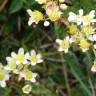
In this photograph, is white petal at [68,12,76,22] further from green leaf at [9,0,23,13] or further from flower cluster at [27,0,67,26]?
green leaf at [9,0,23,13]

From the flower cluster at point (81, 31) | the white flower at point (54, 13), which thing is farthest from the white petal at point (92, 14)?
the white flower at point (54, 13)

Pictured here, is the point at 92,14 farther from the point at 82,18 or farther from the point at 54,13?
the point at 54,13

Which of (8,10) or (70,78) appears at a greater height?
(8,10)

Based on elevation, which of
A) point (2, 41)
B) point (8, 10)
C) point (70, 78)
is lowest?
point (70, 78)

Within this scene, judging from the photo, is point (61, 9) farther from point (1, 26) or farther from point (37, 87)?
point (1, 26)

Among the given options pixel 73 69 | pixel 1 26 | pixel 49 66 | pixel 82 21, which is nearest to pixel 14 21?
pixel 1 26

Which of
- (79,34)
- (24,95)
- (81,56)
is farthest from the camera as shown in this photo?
(81,56)

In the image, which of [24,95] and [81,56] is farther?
[81,56]

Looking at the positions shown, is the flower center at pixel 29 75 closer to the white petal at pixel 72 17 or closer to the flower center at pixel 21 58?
the flower center at pixel 21 58
